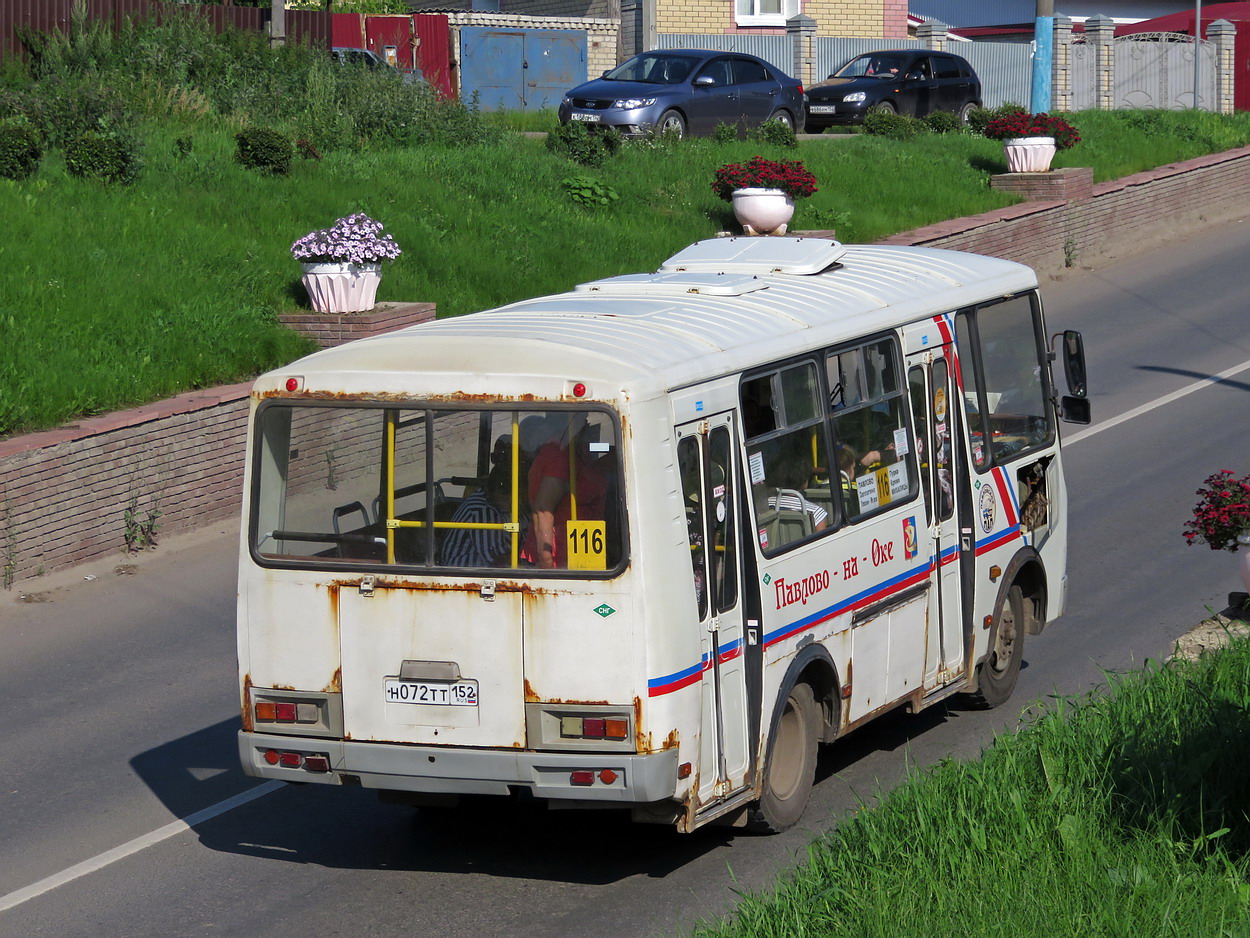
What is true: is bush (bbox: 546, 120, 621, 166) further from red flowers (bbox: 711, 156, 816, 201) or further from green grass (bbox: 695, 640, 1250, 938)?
green grass (bbox: 695, 640, 1250, 938)

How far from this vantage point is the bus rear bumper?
24.3 ft

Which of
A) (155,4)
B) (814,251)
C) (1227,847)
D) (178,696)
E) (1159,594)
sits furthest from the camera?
(155,4)

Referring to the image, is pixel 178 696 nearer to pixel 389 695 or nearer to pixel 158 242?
pixel 389 695

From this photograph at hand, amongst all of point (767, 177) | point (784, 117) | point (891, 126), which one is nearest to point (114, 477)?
point (767, 177)

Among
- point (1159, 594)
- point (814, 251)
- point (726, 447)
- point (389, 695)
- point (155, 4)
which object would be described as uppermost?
point (155, 4)

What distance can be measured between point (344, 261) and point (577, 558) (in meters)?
10.6

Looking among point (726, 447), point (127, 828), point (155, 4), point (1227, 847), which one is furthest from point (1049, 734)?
point (155, 4)

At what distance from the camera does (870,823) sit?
748 cm

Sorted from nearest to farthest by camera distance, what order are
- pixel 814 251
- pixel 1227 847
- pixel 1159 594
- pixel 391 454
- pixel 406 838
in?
pixel 1227 847 < pixel 391 454 < pixel 406 838 < pixel 814 251 < pixel 1159 594

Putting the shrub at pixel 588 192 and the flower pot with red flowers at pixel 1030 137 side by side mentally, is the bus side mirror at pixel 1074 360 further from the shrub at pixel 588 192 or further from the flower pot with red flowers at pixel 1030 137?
the flower pot with red flowers at pixel 1030 137

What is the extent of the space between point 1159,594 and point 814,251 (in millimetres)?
4465

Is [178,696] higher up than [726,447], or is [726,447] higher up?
[726,447]

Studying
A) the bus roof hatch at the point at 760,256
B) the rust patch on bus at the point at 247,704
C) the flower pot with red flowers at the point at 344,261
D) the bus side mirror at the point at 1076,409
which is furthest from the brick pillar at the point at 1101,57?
the rust patch on bus at the point at 247,704

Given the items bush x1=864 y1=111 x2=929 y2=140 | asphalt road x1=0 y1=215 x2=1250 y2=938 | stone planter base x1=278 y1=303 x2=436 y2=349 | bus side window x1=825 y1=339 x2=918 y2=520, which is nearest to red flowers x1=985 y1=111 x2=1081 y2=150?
bush x1=864 y1=111 x2=929 y2=140
